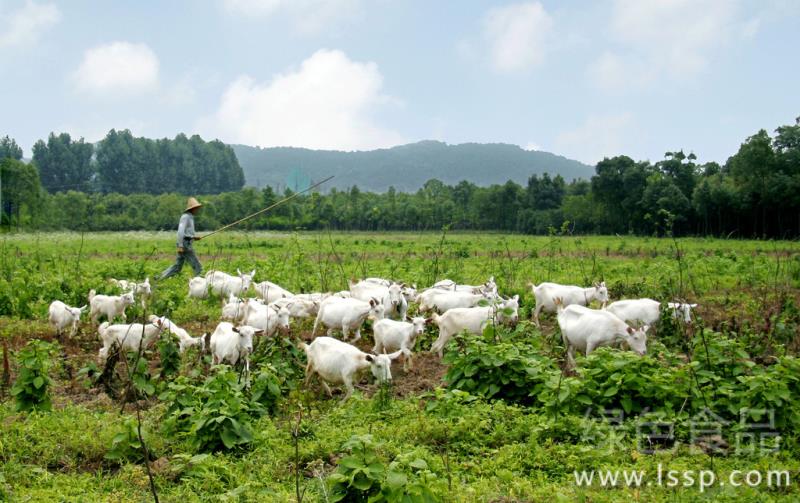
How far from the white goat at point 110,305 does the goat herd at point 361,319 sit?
0.02 m

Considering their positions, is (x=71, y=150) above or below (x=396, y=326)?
above

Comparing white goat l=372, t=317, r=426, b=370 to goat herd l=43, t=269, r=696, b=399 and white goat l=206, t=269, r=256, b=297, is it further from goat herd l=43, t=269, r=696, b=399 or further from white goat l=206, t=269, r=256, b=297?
white goat l=206, t=269, r=256, b=297

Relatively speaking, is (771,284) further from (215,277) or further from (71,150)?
(71,150)

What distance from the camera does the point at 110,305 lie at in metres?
10.8

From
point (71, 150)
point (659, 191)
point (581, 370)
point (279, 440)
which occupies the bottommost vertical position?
point (279, 440)

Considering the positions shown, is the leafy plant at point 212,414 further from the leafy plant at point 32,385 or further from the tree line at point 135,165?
the tree line at point 135,165

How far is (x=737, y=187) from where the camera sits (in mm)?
45062

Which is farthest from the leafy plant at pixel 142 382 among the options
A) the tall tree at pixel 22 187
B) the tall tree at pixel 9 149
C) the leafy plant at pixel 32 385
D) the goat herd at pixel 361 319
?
the tall tree at pixel 9 149

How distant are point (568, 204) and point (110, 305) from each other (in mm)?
57624

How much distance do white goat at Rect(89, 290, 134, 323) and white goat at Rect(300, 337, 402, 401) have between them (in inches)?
185

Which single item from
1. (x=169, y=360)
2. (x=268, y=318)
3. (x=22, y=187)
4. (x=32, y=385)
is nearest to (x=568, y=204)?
(x=22, y=187)

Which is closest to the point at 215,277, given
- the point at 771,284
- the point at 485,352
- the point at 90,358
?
the point at 90,358

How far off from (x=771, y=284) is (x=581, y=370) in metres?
11.0

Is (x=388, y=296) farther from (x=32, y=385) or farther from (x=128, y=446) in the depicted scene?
(x=128, y=446)
